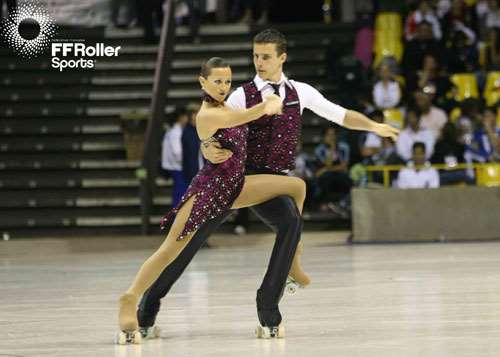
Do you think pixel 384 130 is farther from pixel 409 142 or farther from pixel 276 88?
pixel 409 142

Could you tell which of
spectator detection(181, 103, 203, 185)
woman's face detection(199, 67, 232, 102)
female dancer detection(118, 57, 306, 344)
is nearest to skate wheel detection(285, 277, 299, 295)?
female dancer detection(118, 57, 306, 344)

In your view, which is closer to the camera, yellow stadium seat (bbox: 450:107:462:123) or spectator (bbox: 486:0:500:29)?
yellow stadium seat (bbox: 450:107:462:123)

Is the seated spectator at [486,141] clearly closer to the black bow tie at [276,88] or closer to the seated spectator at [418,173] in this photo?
the seated spectator at [418,173]

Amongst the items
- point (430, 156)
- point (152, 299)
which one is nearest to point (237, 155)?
point (152, 299)

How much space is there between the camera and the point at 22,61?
2164 cm

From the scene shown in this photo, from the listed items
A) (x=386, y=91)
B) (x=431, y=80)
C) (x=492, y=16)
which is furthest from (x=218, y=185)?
(x=492, y=16)

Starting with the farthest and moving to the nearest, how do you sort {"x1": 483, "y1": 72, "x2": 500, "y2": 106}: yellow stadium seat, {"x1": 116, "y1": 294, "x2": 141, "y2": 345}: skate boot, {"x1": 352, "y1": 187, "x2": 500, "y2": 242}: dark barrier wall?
{"x1": 483, "y1": 72, "x2": 500, "y2": 106}: yellow stadium seat, {"x1": 352, "y1": 187, "x2": 500, "y2": 242}: dark barrier wall, {"x1": 116, "y1": 294, "x2": 141, "y2": 345}: skate boot

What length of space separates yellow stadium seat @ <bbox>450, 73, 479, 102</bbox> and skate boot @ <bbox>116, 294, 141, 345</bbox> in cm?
1326

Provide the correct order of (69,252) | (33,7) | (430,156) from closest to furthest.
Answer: (69,252)
(430,156)
(33,7)

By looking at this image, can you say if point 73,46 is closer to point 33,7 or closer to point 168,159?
point 33,7

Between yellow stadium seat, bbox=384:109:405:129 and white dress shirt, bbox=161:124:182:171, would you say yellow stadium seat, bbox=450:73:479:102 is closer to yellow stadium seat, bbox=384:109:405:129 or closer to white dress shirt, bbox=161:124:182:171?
yellow stadium seat, bbox=384:109:405:129

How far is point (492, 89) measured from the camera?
66.8ft

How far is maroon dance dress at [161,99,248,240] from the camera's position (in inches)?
317

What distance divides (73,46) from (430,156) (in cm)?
658
